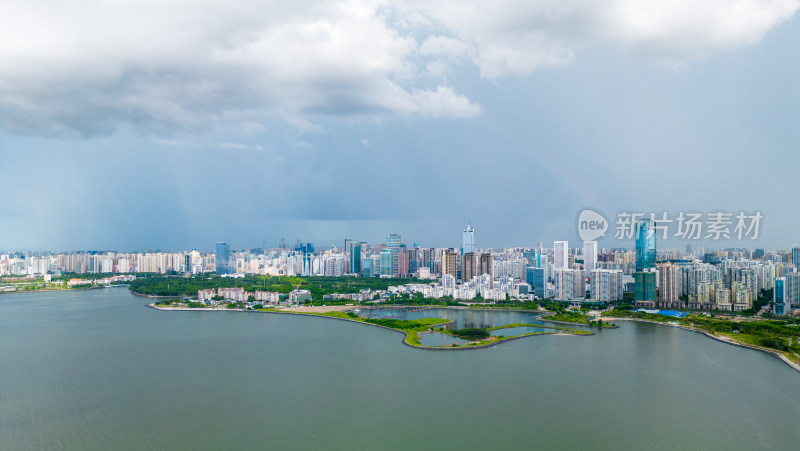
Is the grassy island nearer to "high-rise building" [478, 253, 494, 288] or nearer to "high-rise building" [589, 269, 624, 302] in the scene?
"high-rise building" [589, 269, 624, 302]

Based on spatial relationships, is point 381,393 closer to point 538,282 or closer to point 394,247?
point 538,282

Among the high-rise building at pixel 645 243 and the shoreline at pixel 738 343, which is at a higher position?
the high-rise building at pixel 645 243

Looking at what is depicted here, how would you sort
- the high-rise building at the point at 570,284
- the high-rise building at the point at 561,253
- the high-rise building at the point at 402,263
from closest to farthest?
the high-rise building at the point at 570,284 < the high-rise building at the point at 561,253 < the high-rise building at the point at 402,263

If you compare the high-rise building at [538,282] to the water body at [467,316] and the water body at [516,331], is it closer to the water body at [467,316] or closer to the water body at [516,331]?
the water body at [467,316]

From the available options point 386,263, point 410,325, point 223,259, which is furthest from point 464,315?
point 223,259

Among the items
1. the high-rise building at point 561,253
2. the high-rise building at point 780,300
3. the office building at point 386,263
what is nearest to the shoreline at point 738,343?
the high-rise building at point 780,300

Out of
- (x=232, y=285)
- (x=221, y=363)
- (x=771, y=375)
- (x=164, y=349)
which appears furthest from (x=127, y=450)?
(x=232, y=285)

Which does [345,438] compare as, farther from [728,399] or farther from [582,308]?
[582,308]
